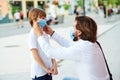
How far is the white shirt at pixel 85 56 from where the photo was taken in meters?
3.73

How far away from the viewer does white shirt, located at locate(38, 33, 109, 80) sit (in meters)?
3.73

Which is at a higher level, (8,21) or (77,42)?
(77,42)

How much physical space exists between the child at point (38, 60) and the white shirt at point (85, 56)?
72 cm

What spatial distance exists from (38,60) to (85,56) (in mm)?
996

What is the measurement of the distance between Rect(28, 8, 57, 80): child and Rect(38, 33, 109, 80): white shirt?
72 centimetres

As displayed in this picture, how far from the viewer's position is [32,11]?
451cm

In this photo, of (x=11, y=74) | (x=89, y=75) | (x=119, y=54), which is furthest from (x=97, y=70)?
(x=119, y=54)

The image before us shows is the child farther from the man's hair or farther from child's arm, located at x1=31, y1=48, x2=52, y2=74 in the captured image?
the man's hair

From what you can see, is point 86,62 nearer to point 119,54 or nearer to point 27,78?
point 27,78

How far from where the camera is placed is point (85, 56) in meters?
3.74

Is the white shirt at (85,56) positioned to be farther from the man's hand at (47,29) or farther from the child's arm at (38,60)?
the child's arm at (38,60)

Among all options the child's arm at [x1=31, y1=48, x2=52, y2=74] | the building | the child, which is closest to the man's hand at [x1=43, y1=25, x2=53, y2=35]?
the child

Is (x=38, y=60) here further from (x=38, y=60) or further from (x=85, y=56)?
(x=85, y=56)

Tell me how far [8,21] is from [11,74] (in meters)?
40.8
